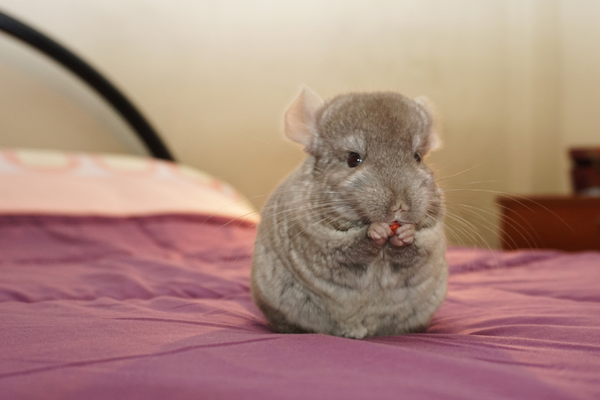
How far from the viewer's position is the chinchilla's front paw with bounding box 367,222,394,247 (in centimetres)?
98

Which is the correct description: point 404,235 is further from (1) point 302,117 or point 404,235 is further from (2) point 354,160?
(1) point 302,117

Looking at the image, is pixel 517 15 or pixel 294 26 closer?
pixel 294 26

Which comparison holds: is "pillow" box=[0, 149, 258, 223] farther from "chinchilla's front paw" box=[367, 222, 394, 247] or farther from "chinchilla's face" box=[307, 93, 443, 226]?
"chinchilla's front paw" box=[367, 222, 394, 247]

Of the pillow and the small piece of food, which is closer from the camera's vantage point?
the small piece of food

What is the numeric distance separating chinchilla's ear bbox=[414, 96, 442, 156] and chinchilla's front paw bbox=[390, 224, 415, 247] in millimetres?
219

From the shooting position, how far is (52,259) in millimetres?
1947

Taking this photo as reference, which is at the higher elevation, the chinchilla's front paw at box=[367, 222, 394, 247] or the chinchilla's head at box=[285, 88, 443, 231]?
the chinchilla's head at box=[285, 88, 443, 231]

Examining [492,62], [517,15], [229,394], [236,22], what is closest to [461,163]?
[492,62]

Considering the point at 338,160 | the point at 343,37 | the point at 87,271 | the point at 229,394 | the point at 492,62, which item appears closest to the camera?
the point at 229,394

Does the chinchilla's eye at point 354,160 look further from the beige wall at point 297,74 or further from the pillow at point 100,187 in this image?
the beige wall at point 297,74

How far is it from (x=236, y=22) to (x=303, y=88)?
A: 240 centimetres

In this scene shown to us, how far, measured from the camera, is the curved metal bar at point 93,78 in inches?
107

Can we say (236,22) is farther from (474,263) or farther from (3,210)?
(474,263)

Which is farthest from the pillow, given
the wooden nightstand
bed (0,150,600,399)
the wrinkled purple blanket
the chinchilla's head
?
the wooden nightstand
